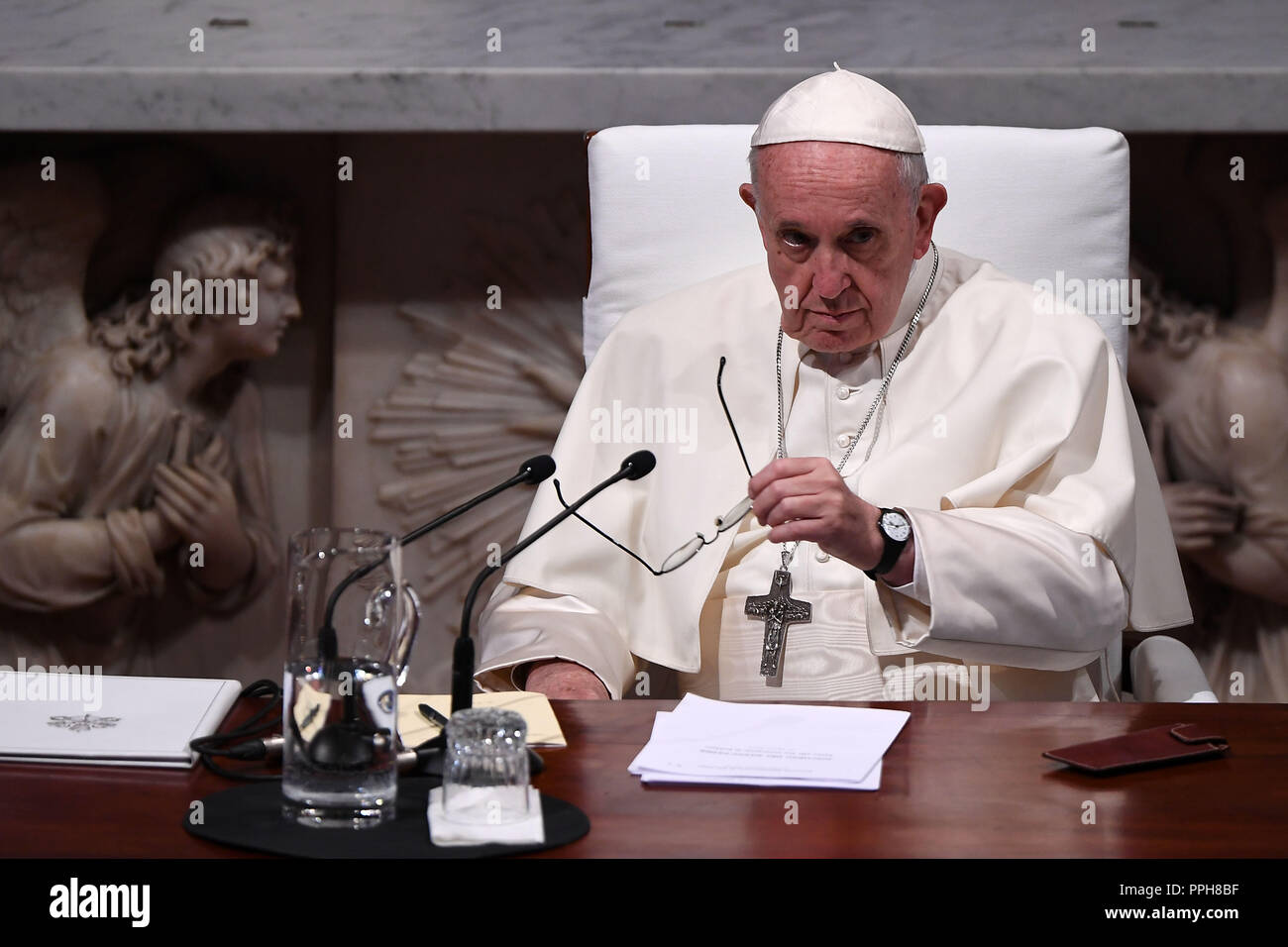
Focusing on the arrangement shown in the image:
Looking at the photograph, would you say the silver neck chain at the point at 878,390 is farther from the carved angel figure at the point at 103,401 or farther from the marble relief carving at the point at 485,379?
the carved angel figure at the point at 103,401

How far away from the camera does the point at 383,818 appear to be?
4.21 ft

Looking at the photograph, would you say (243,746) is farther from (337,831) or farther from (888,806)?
(888,806)

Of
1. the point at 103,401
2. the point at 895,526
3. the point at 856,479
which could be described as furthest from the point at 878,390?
the point at 103,401

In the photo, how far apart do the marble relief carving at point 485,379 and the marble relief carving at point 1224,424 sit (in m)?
1.44

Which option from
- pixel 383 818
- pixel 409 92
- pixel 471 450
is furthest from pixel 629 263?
pixel 383 818

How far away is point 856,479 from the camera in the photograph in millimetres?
2463

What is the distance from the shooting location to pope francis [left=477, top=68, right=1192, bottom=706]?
2.17 m

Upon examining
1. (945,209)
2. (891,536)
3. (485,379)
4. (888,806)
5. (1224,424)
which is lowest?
(888,806)

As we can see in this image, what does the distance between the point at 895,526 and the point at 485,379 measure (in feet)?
6.75

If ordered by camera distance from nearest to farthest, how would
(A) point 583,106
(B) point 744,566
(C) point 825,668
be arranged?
(C) point 825,668, (B) point 744,566, (A) point 583,106

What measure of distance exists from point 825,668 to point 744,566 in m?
0.23
